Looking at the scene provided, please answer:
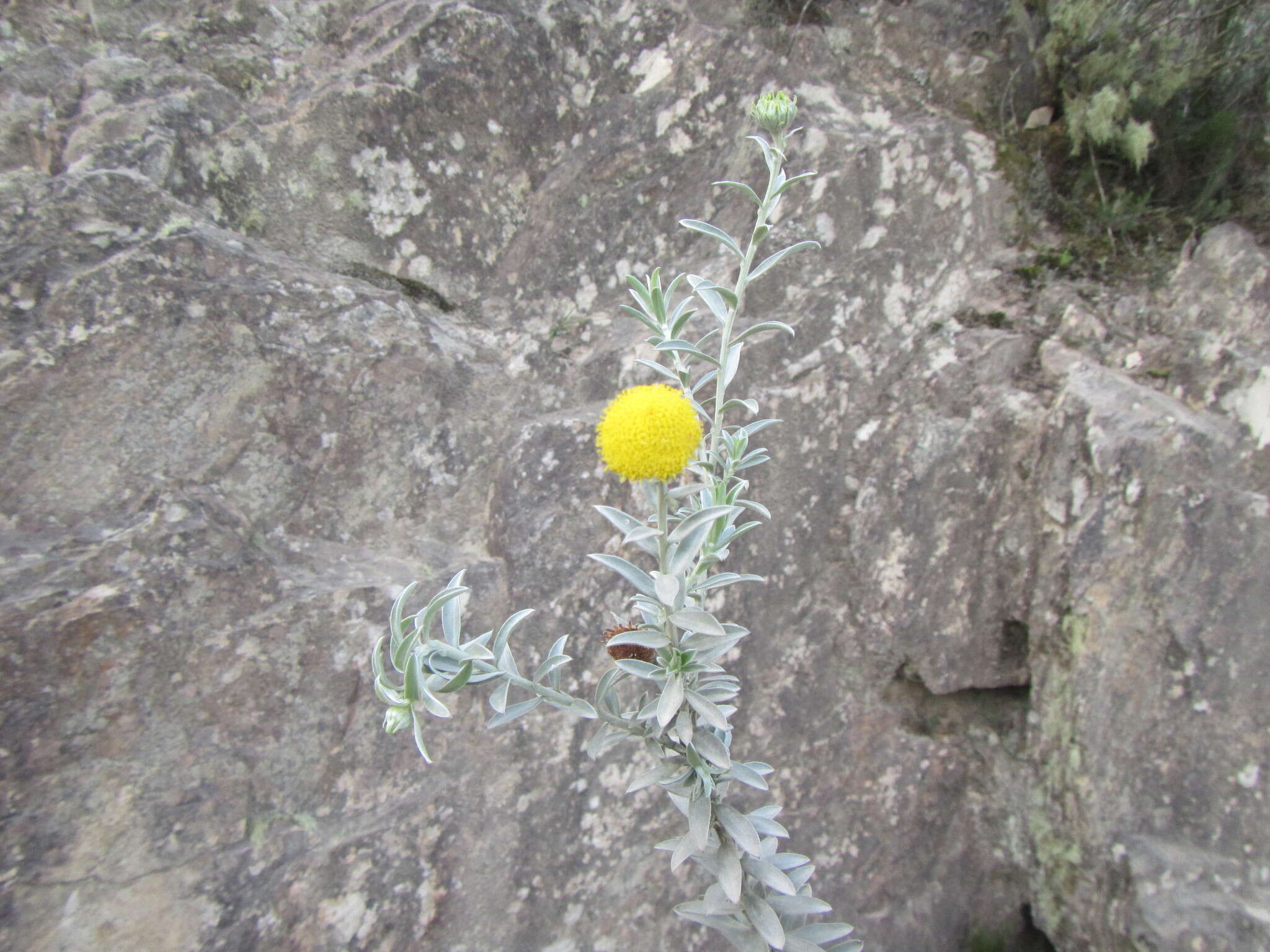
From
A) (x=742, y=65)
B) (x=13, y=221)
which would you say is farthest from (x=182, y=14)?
(x=742, y=65)

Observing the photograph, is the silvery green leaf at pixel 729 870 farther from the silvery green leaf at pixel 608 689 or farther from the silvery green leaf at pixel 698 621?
the silvery green leaf at pixel 698 621

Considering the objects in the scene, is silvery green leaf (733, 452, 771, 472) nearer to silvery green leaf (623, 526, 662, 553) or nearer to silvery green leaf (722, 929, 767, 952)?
silvery green leaf (623, 526, 662, 553)

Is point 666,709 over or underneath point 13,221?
underneath

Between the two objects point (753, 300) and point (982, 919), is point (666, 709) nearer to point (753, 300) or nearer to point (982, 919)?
point (753, 300)

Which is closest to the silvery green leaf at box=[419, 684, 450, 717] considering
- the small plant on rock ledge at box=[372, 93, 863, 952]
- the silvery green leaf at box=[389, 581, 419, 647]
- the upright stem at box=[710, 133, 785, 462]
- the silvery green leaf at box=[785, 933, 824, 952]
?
the small plant on rock ledge at box=[372, 93, 863, 952]

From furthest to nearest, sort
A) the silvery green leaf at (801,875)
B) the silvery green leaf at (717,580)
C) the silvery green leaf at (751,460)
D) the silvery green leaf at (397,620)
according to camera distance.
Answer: the silvery green leaf at (801,875) < the silvery green leaf at (751,460) < the silvery green leaf at (717,580) < the silvery green leaf at (397,620)

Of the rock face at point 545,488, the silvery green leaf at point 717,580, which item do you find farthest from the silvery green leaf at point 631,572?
the rock face at point 545,488

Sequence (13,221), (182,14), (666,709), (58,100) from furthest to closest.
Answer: (182,14)
(58,100)
(13,221)
(666,709)
